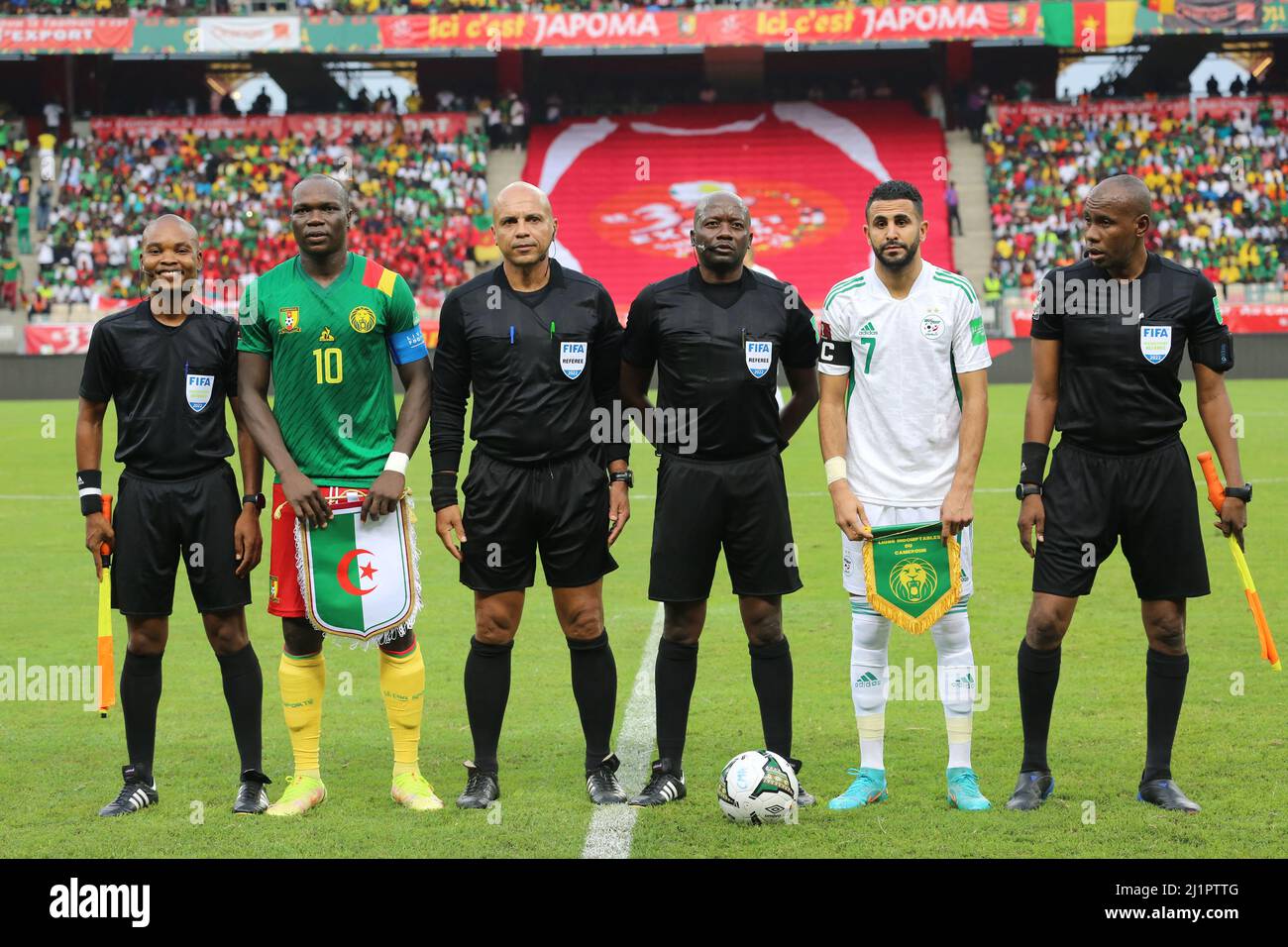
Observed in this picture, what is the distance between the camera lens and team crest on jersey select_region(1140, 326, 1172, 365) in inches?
215

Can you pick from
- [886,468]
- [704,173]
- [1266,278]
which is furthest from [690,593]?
[704,173]

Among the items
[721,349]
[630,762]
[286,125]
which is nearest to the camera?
[721,349]

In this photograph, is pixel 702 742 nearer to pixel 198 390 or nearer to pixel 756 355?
pixel 756 355

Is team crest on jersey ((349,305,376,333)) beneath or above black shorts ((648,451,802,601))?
above

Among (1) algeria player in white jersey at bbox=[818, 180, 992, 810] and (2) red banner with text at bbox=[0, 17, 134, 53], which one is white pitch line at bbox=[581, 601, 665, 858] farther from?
(2) red banner with text at bbox=[0, 17, 134, 53]

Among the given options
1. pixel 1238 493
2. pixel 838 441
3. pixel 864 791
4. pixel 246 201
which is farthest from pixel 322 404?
pixel 246 201

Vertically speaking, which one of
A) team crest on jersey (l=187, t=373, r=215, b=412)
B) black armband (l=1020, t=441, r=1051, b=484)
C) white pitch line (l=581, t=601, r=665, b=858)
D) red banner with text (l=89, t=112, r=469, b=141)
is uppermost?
red banner with text (l=89, t=112, r=469, b=141)

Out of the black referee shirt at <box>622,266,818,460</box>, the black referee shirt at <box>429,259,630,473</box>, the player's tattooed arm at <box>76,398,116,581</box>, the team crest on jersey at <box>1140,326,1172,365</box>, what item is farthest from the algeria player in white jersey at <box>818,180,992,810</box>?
the player's tattooed arm at <box>76,398,116,581</box>

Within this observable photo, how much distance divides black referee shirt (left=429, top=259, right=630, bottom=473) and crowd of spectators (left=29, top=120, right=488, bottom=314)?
28.2 meters

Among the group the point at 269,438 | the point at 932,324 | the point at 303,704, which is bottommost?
the point at 303,704

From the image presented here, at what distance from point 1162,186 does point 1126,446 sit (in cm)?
3483

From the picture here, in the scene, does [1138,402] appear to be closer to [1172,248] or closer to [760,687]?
[760,687]

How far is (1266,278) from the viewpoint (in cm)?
3422

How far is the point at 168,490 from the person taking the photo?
564 centimetres
